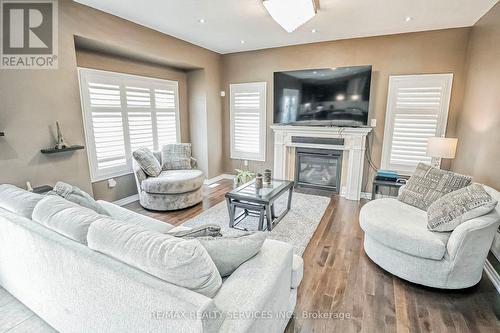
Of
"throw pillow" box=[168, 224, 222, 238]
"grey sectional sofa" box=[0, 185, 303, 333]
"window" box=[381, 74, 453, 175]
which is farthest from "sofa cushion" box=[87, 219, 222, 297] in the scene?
"window" box=[381, 74, 453, 175]

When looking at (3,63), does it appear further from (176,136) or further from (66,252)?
(176,136)

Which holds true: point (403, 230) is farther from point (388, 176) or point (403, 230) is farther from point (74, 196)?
point (74, 196)

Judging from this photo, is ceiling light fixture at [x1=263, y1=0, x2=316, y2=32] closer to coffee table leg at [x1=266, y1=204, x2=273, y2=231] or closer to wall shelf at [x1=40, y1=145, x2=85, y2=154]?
coffee table leg at [x1=266, y1=204, x2=273, y2=231]

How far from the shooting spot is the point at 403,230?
2.27 m

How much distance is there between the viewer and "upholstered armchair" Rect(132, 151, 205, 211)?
150 inches

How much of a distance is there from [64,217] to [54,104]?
2.01m

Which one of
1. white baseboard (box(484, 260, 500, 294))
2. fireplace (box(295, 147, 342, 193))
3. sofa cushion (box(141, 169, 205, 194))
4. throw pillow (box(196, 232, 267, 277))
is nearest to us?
throw pillow (box(196, 232, 267, 277))

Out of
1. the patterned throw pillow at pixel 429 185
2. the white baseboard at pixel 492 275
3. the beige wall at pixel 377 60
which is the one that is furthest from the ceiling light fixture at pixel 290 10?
the white baseboard at pixel 492 275

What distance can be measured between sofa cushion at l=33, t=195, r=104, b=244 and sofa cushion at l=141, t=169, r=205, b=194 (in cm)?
204

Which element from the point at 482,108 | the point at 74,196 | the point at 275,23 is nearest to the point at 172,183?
the point at 74,196

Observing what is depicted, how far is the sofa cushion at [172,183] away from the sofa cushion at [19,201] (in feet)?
6.00

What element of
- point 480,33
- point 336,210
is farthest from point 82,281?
point 480,33

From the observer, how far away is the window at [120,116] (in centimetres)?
368

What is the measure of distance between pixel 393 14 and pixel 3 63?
14.6 ft
